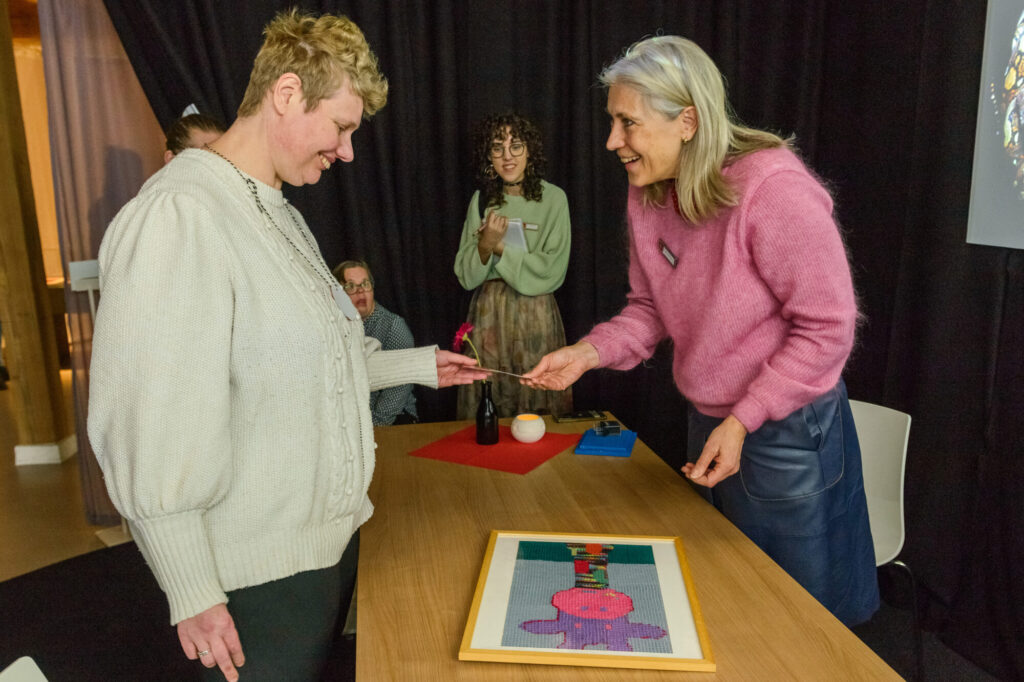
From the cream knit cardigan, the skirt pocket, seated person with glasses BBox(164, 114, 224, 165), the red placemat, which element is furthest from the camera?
seated person with glasses BBox(164, 114, 224, 165)

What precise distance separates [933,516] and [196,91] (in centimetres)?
337

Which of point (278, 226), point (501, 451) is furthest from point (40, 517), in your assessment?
point (278, 226)

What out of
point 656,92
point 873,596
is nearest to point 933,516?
point 873,596

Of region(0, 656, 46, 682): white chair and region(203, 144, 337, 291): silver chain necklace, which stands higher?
region(203, 144, 337, 291): silver chain necklace

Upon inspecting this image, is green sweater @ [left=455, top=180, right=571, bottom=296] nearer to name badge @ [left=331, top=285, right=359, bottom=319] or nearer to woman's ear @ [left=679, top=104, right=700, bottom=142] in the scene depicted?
woman's ear @ [left=679, top=104, right=700, bottom=142]

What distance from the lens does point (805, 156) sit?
3.59 meters

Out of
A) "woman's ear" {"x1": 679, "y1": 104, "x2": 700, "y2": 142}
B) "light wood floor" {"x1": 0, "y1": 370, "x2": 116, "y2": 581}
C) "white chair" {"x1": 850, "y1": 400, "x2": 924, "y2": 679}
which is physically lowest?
"light wood floor" {"x1": 0, "y1": 370, "x2": 116, "y2": 581}

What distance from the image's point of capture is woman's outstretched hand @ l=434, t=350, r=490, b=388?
173 cm

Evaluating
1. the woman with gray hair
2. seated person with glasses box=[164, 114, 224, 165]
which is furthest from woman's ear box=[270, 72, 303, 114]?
seated person with glasses box=[164, 114, 224, 165]

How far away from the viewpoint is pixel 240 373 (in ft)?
3.58

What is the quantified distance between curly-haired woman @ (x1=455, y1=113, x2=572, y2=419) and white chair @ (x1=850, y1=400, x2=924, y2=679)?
133 cm

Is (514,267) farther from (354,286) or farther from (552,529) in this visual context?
(552,529)

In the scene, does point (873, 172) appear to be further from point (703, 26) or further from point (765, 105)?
point (703, 26)

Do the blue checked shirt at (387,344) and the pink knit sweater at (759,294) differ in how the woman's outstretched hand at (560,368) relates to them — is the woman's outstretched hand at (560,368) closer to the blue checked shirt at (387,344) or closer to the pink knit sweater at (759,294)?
the pink knit sweater at (759,294)
